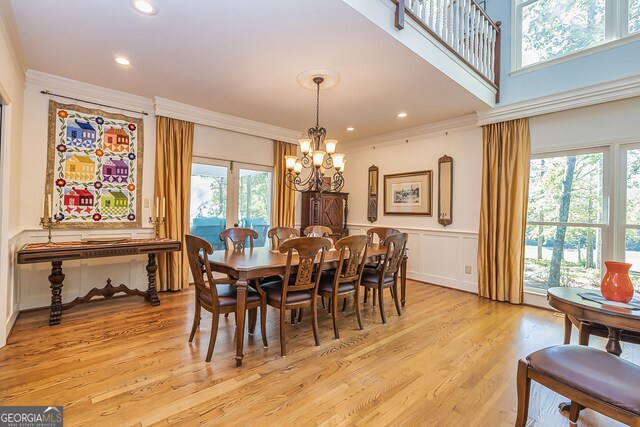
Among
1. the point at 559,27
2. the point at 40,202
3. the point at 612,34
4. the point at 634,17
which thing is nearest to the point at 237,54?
the point at 40,202

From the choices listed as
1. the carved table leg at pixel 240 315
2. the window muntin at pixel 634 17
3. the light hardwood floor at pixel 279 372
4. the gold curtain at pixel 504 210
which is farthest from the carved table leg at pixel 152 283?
the window muntin at pixel 634 17

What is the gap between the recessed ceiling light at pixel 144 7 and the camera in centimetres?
219

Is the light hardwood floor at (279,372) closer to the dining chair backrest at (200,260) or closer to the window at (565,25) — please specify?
the dining chair backrest at (200,260)

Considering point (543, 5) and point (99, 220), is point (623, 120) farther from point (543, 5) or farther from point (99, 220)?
point (99, 220)

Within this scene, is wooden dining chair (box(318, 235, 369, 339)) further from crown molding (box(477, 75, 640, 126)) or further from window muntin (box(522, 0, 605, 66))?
window muntin (box(522, 0, 605, 66))

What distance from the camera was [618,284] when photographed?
1.92 meters

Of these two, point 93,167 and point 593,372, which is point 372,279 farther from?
point 93,167

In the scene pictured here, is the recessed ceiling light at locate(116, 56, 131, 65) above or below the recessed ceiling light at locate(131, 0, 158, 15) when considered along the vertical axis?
above

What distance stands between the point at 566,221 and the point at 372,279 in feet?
8.64

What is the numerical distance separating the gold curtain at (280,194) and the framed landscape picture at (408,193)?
1.85 meters

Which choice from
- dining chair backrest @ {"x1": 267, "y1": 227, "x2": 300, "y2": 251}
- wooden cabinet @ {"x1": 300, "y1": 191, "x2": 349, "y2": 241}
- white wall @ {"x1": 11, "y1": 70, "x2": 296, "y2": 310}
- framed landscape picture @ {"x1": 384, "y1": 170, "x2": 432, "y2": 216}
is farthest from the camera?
wooden cabinet @ {"x1": 300, "y1": 191, "x2": 349, "y2": 241}

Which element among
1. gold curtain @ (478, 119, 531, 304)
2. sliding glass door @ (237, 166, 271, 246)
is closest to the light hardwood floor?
gold curtain @ (478, 119, 531, 304)

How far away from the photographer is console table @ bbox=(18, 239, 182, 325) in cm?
291

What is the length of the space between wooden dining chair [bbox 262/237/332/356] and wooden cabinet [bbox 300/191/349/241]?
2.83 metres
